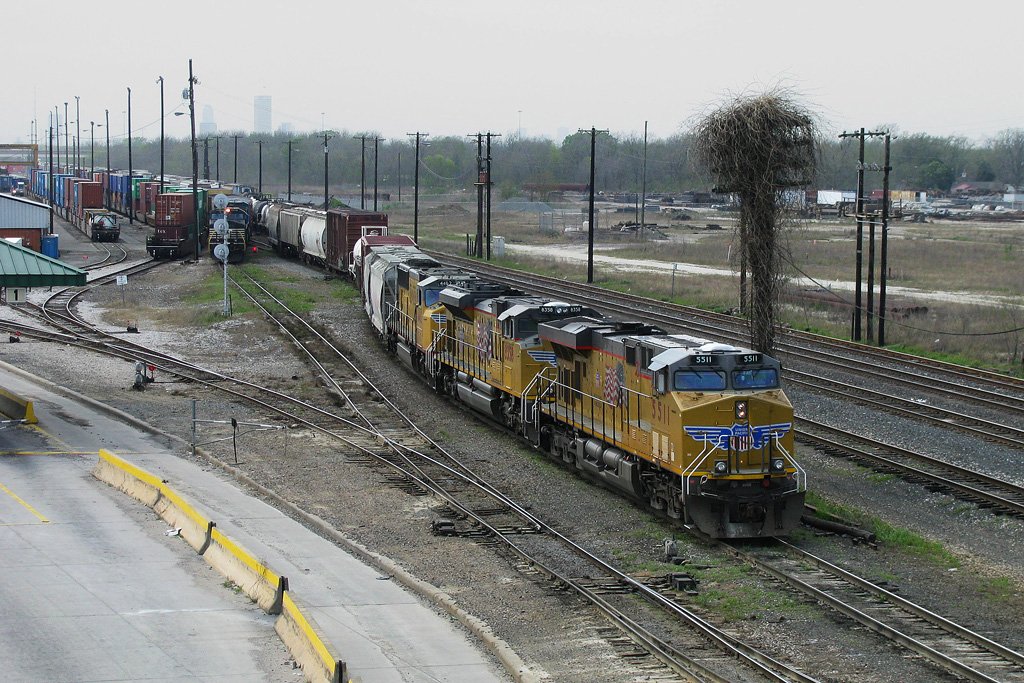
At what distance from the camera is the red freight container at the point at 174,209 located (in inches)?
2766

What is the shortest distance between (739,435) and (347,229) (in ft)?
129

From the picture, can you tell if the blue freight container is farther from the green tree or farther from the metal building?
the green tree

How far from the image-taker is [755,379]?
60.1ft

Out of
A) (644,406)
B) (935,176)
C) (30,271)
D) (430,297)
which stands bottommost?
(644,406)

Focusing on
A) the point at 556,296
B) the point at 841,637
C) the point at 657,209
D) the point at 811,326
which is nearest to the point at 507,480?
the point at 841,637

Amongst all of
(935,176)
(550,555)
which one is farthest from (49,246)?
Answer: (935,176)

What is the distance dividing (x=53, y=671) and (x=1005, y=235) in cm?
9881

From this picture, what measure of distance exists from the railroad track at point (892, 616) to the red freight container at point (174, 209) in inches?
2323

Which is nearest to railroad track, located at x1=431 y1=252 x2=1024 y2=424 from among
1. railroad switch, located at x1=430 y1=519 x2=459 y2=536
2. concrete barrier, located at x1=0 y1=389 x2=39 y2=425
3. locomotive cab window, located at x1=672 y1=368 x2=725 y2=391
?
locomotive cab window, located at x1=672 y1=368 x2=725 y2=391

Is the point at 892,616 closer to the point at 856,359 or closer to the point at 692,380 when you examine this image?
the point at 692,380

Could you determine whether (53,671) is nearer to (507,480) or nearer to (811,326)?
(507,480)

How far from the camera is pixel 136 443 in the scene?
2588 centimetres

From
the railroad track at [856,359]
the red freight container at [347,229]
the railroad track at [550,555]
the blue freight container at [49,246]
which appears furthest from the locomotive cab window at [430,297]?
the blue freight container at [49,246]

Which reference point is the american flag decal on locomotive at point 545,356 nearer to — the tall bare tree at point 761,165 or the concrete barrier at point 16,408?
the tall bare tree at point 761,165
